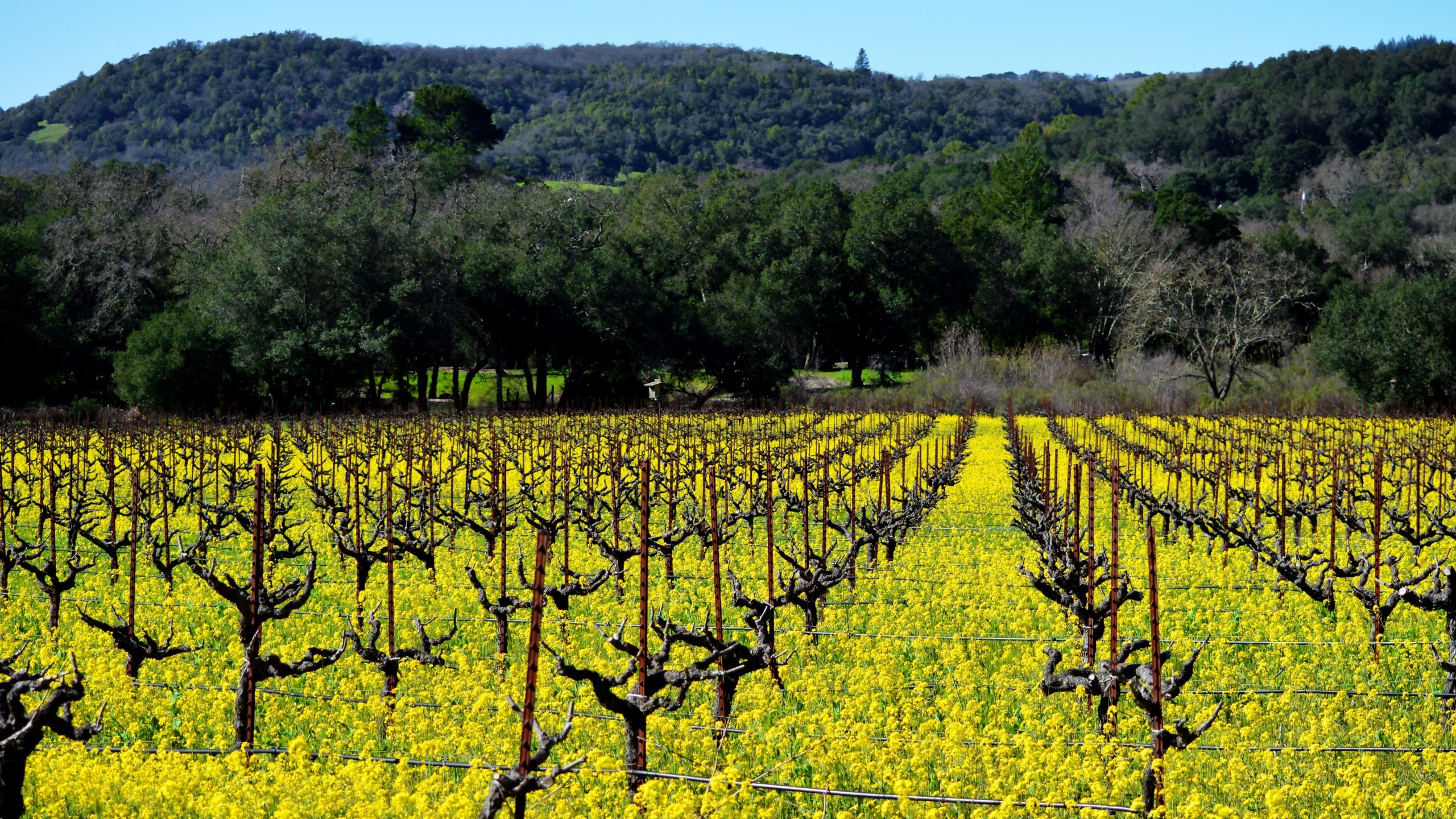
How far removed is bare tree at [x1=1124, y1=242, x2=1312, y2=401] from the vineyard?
3456 centimetres

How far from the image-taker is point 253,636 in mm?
8320

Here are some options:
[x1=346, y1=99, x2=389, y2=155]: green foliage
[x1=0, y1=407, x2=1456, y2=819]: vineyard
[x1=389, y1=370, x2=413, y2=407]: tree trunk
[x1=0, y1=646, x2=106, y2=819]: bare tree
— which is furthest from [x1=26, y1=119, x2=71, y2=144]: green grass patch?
[x1=0, y1=646, x2=106, y2=819]: bare tree

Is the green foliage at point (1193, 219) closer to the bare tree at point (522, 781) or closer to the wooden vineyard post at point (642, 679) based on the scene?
the wooden vineyard post at point (642, 679)

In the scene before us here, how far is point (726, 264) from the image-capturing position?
5784 centimetres

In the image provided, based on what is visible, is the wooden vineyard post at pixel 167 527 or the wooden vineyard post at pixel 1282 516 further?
the wooden vineyard post at pixel 1282 516

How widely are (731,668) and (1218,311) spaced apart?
50190mm

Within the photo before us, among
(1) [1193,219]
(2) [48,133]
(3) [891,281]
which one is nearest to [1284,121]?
(1) [1193,219]

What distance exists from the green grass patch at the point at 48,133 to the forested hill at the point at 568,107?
0.32 meters

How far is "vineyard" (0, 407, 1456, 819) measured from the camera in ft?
22.7

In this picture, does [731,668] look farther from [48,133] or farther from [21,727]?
[48,133]

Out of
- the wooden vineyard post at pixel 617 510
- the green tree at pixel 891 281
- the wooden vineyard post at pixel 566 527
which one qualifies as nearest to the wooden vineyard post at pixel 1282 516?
the wooden vineyard post at pixel 617 510

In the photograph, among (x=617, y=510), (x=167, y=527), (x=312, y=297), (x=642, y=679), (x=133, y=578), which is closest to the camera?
(x=642, y=679)

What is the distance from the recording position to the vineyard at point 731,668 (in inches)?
272

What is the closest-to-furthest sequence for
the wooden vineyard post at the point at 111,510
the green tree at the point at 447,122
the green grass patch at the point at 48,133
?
the wooden vineyard post at the point at 111,510 → the green tree at the point at 447,122 → the green grass patch at the point at 48,133
